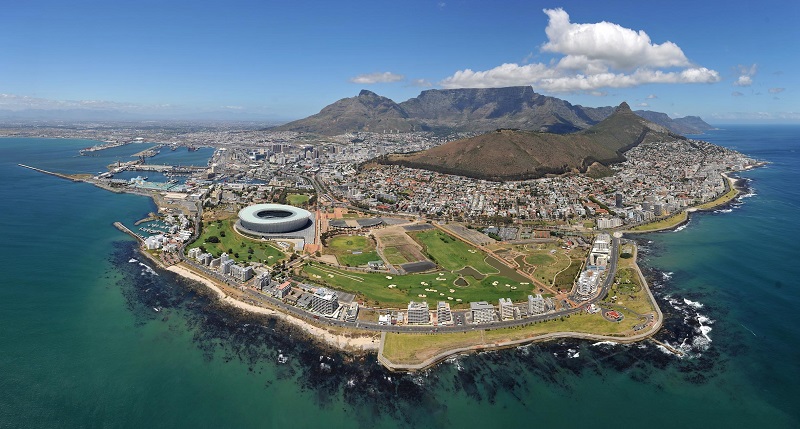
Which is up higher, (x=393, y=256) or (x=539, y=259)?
(x=539, y=259)

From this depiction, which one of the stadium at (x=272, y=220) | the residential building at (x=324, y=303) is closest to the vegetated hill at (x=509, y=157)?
the stadium at (x=272, y=220)

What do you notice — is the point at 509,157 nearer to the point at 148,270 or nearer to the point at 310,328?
the point at 310,328

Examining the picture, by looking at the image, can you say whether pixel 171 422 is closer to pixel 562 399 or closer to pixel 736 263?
pixel 562 399

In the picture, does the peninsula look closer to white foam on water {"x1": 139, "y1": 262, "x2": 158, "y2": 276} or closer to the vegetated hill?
white foam on water {"x1": 139, "y1": 262, "x2": 158, "y2": 276}

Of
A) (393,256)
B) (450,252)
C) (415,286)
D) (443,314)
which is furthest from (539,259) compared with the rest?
(443,314)

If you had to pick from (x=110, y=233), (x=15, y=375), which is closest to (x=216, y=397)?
(x=15, y=375)

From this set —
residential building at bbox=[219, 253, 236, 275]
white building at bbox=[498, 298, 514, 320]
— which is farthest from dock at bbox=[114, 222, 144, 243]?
white building at bbox=[498, 298, 514, 320]

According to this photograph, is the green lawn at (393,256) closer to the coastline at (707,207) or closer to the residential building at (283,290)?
the residential building at (283,290)
